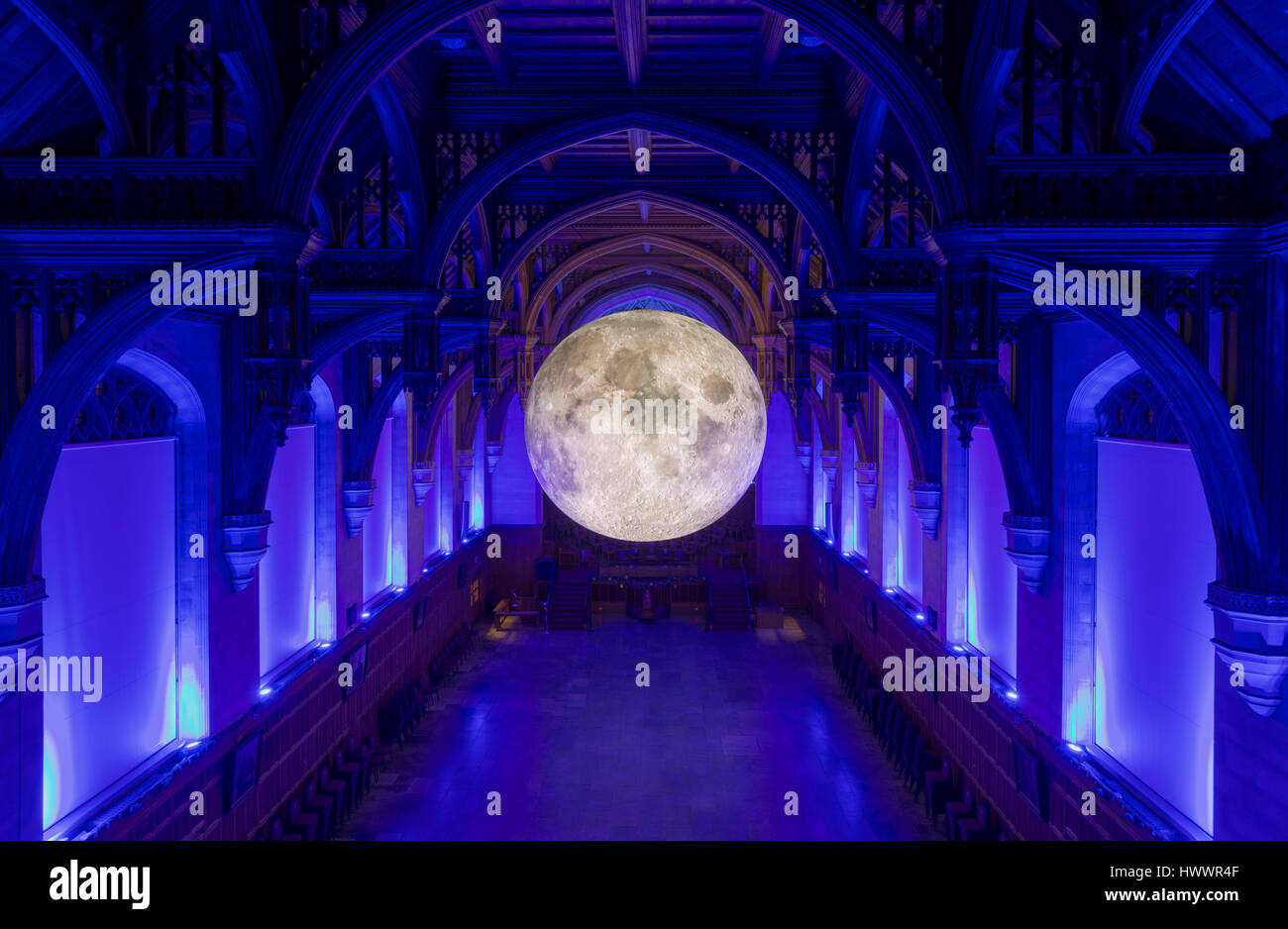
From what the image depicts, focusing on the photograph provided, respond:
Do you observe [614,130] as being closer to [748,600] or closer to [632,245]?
[632,245]

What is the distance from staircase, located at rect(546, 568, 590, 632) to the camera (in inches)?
895

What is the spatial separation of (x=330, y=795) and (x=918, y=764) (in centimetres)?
799

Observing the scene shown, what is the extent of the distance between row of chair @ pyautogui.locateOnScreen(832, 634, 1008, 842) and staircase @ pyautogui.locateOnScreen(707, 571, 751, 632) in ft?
17.6

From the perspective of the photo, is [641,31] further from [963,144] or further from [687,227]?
[687,227]

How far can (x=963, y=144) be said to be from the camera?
245 inches

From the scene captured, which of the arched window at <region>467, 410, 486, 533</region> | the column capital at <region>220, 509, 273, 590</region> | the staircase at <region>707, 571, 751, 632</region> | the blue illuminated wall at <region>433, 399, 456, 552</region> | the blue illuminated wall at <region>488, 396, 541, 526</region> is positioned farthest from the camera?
the blue illuminated wall at <region>488, 396, 541, 526</region>

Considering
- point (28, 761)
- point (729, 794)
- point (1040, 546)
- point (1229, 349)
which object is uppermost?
point (1229, 349)

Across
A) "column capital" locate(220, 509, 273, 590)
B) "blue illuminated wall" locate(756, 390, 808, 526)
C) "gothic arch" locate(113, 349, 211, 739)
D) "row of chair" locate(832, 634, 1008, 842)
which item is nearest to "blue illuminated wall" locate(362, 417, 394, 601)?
"column capital" locate(220, 509, 273, 590)

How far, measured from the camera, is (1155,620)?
7945mm

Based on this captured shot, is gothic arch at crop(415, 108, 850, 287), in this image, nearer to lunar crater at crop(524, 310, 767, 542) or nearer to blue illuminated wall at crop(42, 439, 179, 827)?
lunar crater at crop(524, 310, 767, 542)

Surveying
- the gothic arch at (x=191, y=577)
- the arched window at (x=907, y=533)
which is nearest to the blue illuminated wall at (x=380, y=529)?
the gothic arch at (x=191, y=577)

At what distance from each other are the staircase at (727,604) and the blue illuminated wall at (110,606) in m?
15.1

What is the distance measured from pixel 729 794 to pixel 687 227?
12.0m
